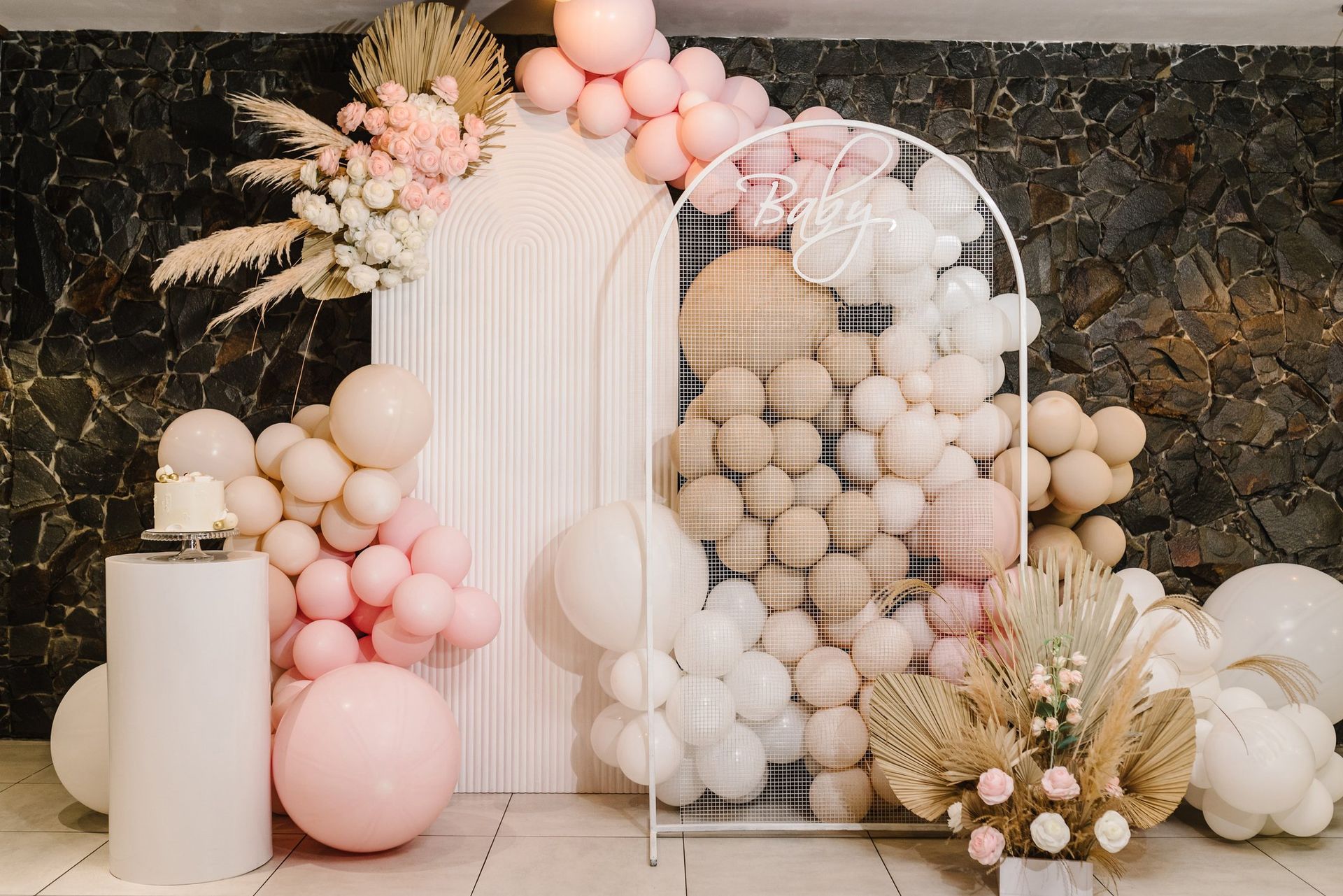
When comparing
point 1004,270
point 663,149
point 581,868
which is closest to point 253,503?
point 581,868

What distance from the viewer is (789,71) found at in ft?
12.6

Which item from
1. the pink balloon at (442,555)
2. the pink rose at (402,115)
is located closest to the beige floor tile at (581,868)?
the pink balloon at (442,555)

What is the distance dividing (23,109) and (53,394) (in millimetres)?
1125

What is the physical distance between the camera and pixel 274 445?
323cm

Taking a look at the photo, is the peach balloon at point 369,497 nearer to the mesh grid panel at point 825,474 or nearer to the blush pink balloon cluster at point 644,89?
the mesh grid panel at point 825,474

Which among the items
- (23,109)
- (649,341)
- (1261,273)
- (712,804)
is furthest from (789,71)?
(23,109)

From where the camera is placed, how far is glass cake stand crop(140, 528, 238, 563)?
2.77m

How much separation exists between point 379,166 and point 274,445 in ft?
3.17

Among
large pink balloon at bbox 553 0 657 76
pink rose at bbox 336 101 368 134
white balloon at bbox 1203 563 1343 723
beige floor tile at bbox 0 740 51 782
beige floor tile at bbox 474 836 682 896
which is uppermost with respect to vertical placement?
large pink balloon at bbox 553 0 657 76

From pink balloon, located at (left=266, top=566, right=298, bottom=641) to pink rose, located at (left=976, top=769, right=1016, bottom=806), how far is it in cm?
214

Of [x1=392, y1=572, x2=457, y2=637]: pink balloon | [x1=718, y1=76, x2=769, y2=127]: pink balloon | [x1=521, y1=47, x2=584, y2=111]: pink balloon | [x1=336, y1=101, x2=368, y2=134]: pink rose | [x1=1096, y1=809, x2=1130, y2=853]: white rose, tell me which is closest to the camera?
[x1=1096, y1=809, x2=1130, y2=853]: white rose

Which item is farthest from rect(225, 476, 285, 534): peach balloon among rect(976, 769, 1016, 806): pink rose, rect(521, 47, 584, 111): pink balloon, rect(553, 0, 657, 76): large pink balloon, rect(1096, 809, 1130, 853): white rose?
rect(1096, 809, 1130, 853): white rose

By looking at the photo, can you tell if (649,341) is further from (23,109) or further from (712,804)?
(23,109)

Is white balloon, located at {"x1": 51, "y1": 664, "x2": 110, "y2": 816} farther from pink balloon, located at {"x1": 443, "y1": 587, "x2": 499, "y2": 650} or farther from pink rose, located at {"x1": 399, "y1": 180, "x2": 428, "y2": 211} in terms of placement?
pink rose, located at {"x1": 399, "y1": 180, "x2": 428, "y2": 211}
